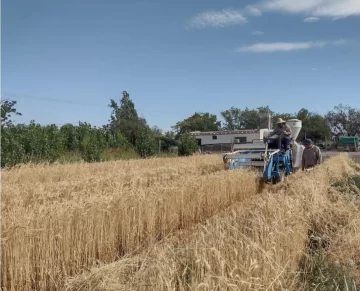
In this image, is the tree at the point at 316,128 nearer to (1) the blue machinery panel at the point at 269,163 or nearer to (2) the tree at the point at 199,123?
(2) the tree at the point at 199,123

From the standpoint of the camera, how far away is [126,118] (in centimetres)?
6400

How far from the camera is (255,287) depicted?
9.77 ft

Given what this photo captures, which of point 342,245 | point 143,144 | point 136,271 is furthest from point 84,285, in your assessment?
point 143,144

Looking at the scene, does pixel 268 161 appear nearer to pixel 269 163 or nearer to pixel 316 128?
pixel 269 163

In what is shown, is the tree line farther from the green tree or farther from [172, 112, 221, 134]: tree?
[172, 112, 221, 134]: tree

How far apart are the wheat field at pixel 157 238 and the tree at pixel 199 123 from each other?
8605 cm

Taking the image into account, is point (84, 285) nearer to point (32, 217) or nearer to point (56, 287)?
point (56, 287)

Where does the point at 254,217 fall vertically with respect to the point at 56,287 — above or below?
above

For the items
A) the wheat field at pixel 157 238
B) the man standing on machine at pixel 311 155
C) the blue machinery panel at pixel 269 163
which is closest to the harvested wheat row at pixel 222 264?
the wheat field at pixel 157 238

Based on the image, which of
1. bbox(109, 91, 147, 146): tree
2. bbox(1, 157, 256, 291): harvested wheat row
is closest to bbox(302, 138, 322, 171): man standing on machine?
bbox(1, 157, 256, 291): harvested wheat row

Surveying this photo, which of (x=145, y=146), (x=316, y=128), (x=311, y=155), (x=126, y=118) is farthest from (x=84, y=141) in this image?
(x=316, y=128)

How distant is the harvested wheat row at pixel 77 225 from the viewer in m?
4.00

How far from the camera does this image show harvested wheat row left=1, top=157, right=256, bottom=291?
4.00m

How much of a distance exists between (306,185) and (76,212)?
440 cm
